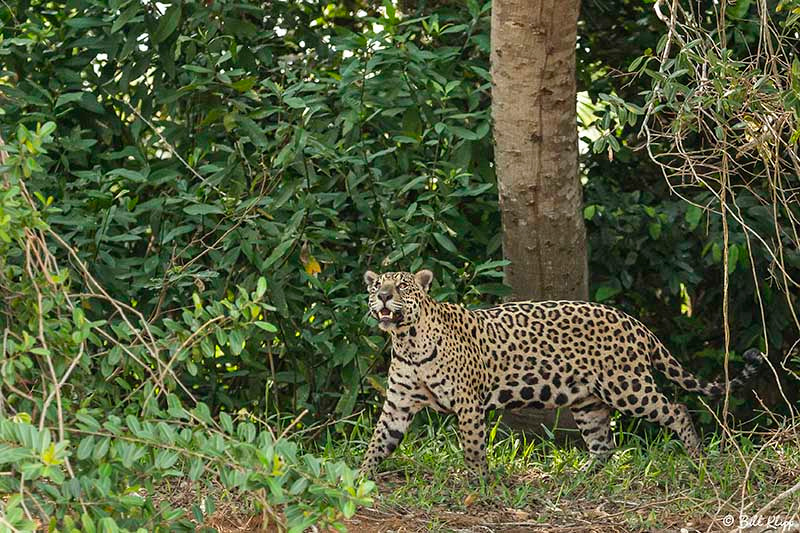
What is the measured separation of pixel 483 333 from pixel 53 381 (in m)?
2.73

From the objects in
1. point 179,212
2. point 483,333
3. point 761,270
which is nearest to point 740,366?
point 761,270

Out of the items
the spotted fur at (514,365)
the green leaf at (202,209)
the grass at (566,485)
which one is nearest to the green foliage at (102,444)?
the grass at (566,485)

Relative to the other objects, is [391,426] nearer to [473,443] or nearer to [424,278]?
[473,443]

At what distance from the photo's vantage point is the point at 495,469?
5992 millimetres

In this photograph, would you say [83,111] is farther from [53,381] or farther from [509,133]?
[53,381]

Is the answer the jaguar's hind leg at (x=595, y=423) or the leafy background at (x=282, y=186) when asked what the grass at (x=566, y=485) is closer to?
the jaguar's hind leg at (x=595, y=423)

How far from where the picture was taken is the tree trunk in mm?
6352

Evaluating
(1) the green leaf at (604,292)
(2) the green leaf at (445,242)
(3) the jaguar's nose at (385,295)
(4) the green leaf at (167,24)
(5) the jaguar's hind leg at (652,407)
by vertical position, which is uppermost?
(4) the green leaf at (167,24)

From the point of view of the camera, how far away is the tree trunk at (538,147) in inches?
250

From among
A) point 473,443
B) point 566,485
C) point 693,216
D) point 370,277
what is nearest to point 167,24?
point 370,277

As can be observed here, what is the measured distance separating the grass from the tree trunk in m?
0.67

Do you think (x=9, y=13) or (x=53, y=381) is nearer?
(x=53, y=381)

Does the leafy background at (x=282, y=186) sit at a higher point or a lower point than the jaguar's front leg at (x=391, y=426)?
higher

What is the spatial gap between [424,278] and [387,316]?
13.5 inches
